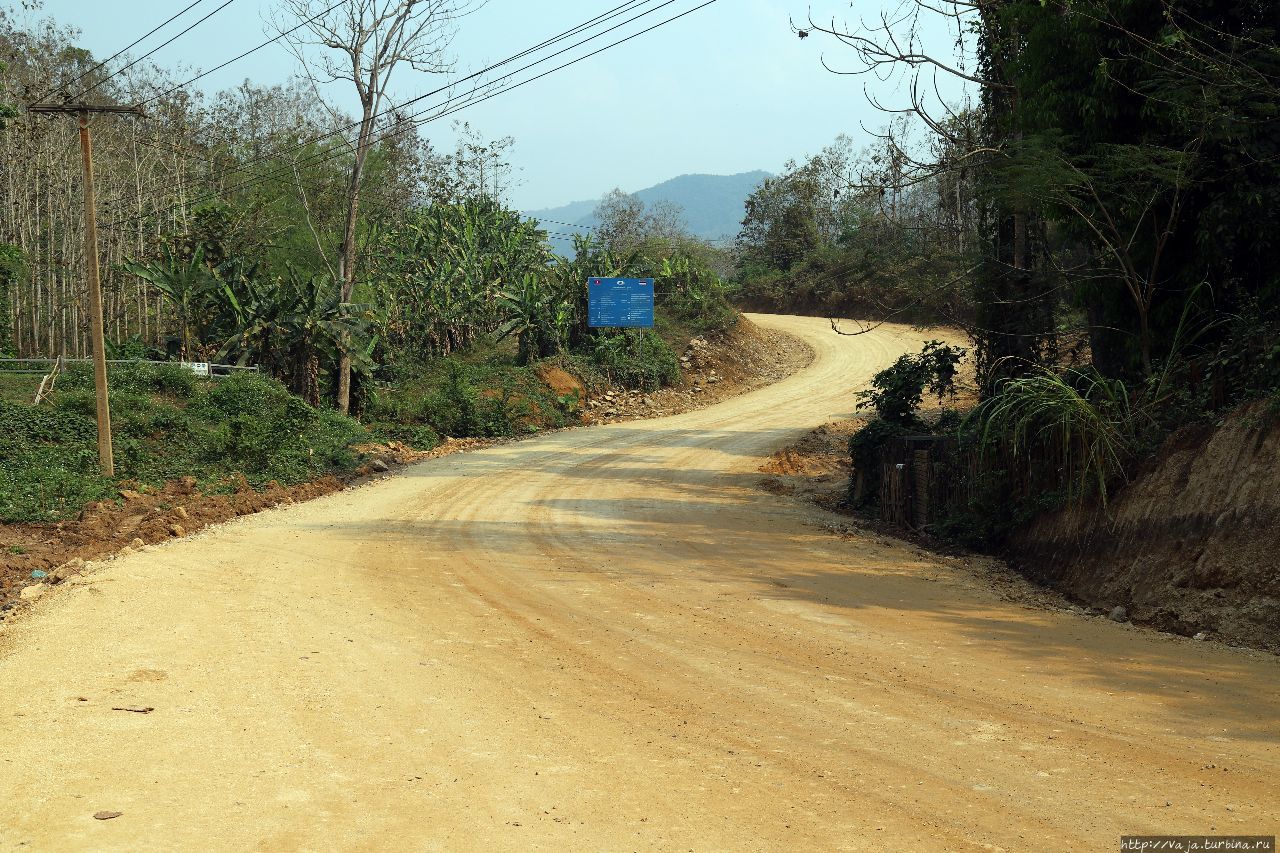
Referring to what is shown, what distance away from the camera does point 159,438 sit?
20.9 metres

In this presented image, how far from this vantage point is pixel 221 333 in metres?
28.2

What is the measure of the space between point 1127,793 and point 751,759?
2.03 m

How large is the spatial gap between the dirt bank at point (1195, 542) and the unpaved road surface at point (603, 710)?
29.2 inches

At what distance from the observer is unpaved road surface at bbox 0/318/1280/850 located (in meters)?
5.19

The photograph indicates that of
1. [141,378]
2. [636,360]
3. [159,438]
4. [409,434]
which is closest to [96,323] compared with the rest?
[159,438]

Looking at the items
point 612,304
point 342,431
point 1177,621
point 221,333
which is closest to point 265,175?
point 221,333

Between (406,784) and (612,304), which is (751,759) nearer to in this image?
(406,784)

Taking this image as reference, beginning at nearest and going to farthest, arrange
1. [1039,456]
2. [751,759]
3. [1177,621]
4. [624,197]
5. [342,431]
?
[751,759] → [1177,621] → [1039,456] → [342,431] → [624,197]

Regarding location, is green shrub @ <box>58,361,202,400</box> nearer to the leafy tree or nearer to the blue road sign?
the leafy tree

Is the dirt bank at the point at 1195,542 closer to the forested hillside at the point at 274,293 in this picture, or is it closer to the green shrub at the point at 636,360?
the forested hillside at the point at 274,293

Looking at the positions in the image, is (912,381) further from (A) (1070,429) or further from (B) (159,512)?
(B) (159,512)

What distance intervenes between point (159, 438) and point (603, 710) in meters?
17.0

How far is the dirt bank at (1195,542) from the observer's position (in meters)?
9.02

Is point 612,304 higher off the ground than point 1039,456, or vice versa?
point 612,304
